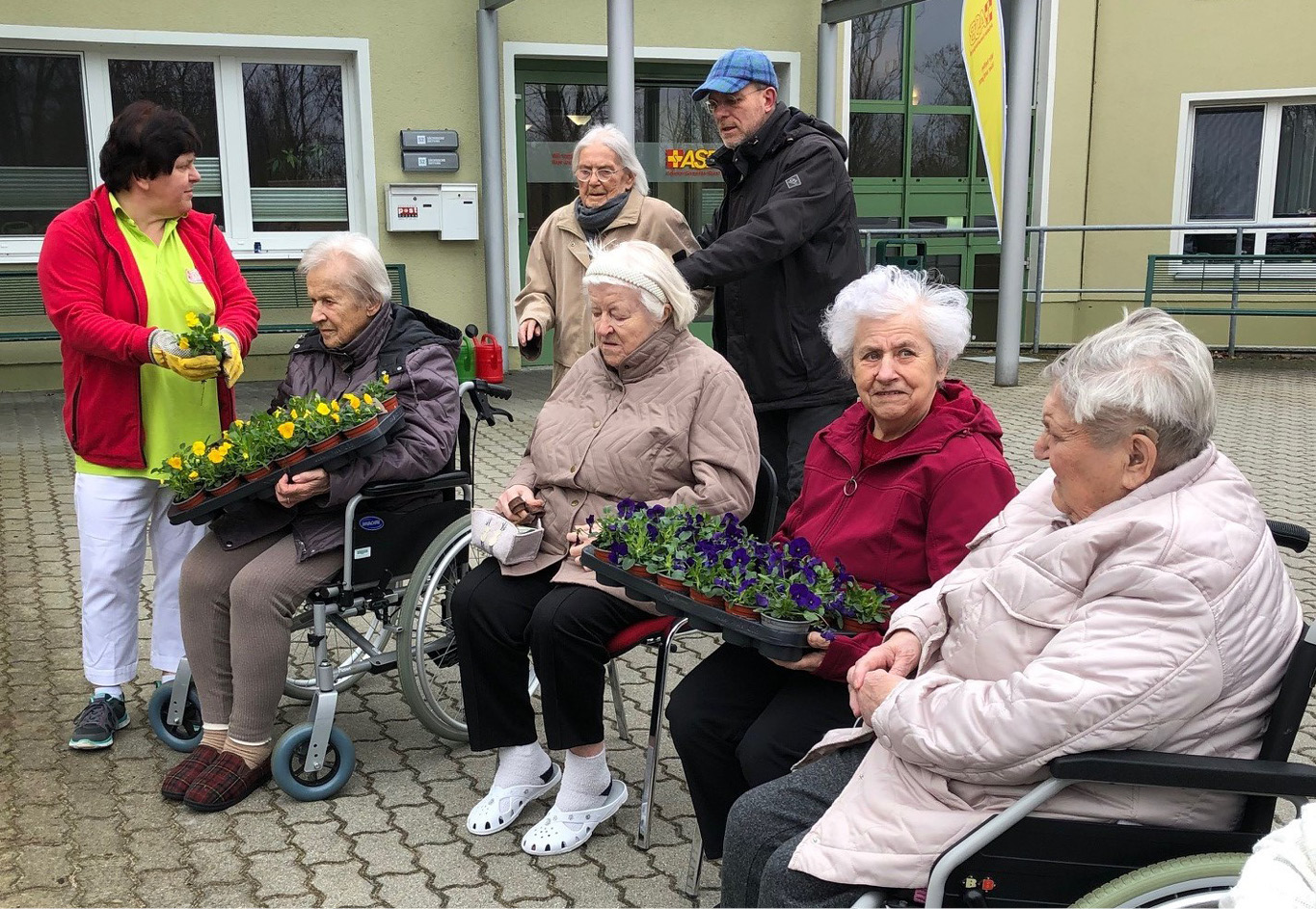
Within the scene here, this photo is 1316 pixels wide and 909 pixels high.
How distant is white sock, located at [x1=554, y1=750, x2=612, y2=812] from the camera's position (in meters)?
3.22

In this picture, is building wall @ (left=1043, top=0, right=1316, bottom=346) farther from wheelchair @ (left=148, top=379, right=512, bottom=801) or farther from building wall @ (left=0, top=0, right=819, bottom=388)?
wheelchair @ (left=148, top=379, right=512, bottom=801)

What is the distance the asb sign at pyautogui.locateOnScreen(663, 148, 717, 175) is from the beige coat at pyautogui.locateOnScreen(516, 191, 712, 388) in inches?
279

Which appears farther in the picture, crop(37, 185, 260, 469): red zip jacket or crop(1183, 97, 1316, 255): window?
crop(1183, 97, 1316, 255): window

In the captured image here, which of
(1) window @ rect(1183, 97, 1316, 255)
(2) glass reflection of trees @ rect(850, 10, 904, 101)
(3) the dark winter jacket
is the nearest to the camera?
(3) the dark winter jacket

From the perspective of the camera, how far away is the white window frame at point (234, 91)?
9352 mm

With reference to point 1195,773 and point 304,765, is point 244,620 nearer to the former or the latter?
point 304,765

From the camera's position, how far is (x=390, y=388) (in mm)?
3648

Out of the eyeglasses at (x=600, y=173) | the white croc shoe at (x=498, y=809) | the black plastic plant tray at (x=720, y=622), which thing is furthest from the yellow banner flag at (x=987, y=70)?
the black plastic plant tray at (x=720, y=622)

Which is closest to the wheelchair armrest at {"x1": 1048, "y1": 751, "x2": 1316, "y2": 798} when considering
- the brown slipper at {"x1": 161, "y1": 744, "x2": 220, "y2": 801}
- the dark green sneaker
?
the brown slipper at {"x1": 161, "y1": 744, "x2": 220, "y2": 801}

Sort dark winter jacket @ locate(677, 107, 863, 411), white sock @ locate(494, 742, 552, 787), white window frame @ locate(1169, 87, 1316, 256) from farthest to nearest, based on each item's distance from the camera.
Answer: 1. white window frame @ locate(1169, 87, 1316, 256)
2. dark winter jacket @ locate(677, 107, 863, 411)
3. white sock @ locate(494, 742, 552, 787)

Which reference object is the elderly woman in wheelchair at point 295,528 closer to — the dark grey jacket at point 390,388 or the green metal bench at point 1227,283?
the dark grey jacket at point 390,388

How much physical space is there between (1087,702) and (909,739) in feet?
0.98

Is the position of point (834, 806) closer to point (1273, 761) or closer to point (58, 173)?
point (1273, 761)

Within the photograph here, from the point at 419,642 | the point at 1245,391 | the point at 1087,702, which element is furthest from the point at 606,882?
the point at 1245,391
